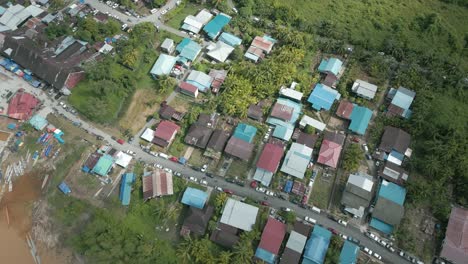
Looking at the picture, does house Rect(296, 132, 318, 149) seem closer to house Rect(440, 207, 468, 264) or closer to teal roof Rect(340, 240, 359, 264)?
teal roof Rect(340, 240, 359, 264)

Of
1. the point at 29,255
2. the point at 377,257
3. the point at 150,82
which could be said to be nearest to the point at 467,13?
the point at 377,257

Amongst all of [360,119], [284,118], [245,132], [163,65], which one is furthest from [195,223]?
[360,119]

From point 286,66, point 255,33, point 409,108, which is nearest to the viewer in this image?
point 409,108

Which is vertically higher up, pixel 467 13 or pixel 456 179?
pixel 467 13

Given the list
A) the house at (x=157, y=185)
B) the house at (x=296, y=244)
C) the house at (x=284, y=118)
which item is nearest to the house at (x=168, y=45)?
the house at (x=284, y=118)

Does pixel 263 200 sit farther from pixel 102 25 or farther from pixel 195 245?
pixel 102 25

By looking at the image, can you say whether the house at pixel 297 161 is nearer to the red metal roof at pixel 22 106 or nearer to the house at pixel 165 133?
the house at pixel 165 133

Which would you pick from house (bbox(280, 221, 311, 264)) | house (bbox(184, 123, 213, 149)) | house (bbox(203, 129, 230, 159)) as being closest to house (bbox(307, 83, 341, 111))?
house (bbox(203, 129, 230, 159))
